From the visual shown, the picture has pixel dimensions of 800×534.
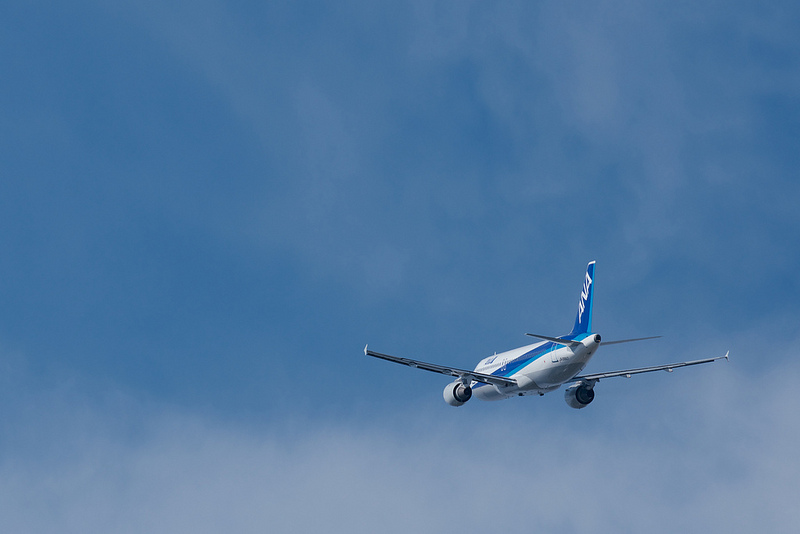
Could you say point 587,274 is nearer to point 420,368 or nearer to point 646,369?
point 646,369

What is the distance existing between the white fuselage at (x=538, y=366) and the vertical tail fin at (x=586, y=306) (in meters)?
2.80

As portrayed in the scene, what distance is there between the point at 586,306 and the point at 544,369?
6995 mm

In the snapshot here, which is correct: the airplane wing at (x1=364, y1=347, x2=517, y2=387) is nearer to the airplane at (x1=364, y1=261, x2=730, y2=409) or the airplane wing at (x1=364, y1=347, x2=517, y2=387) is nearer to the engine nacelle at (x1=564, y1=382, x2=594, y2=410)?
the airplane at (x1=364, y1=261, x2=730, y2=409)

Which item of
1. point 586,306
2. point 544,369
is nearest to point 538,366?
point 544,369

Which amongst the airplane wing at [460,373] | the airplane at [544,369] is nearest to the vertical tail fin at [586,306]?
the airplane at [544,369]

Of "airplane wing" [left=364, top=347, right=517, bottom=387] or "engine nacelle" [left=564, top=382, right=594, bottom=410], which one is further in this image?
"engine nacelle" [left=564, top=382, right=594, bottom=410]

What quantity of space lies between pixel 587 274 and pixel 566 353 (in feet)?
33.9

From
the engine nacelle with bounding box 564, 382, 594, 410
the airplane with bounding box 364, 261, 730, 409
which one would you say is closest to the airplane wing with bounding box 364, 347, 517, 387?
the airplane with bounding box 364, 261, 730, 409

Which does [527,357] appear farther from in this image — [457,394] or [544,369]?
[457,394]

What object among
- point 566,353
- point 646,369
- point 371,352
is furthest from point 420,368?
point 646,369

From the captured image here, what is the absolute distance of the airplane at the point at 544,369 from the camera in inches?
3487

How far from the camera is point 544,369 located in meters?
91.7

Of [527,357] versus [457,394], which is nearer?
[527,357]

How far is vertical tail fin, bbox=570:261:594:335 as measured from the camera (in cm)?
9169
